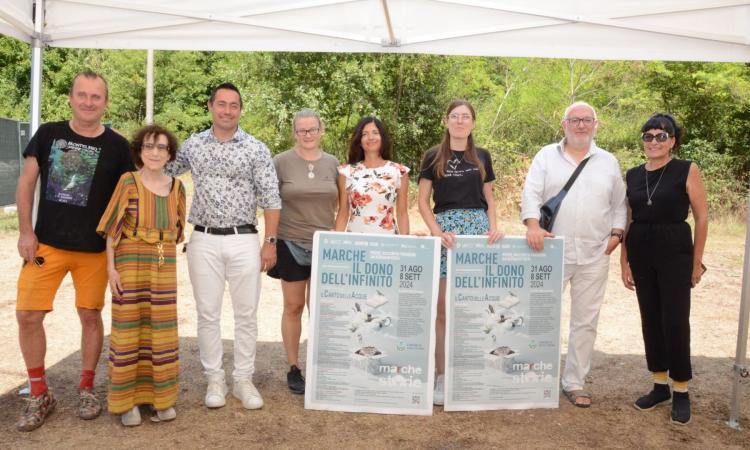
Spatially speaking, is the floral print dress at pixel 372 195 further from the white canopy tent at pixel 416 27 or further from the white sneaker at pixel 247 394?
the white sneaker at pixel 247 394

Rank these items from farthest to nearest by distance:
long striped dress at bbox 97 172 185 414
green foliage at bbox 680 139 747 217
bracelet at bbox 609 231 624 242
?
green foliage at bbox 680 139 747 217 → bracelet at bbox 609 231 624 242 → long striped dress at bbox 97 172 185 414

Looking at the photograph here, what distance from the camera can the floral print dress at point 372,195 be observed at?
167 inches

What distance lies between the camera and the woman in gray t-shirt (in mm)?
4258

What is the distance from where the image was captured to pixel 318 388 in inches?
165

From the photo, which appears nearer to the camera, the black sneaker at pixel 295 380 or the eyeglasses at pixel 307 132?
the eyeglasses at pixel 307 132

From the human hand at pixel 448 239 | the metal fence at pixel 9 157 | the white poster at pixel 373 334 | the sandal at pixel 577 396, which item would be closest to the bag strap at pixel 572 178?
the human hand at pixel 448 239

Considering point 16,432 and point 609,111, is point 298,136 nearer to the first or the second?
point 16,432

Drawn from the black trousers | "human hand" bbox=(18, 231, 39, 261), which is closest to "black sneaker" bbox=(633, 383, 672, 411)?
the black trousers

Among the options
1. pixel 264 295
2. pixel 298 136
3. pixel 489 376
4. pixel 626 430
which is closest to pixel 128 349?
pixel 298 136

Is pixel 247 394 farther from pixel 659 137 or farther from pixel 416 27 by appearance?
pixel 659 137

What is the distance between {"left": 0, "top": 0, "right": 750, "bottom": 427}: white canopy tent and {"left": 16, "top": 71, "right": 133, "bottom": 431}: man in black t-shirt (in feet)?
2.69

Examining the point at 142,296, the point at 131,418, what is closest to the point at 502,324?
the point at 142,296

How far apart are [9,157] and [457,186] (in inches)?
449

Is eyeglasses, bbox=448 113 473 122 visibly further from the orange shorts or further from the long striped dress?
the orange shorts
